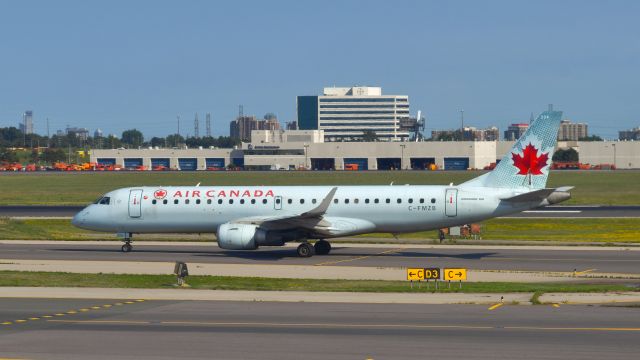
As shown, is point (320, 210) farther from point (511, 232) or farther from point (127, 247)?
point (511, 232)

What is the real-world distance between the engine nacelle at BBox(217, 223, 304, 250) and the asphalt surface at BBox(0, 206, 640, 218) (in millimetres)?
30842

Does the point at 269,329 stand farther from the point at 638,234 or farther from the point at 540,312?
the point at 638,234

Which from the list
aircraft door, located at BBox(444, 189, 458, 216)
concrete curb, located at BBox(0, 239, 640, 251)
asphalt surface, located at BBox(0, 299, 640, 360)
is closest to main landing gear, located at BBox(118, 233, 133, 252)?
concrete curb, located at BBox(0, 239, 640, 251)

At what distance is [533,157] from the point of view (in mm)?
49406

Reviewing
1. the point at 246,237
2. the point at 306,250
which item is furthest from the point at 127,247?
the point at 306,250

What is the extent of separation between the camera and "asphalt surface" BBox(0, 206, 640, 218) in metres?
76.6

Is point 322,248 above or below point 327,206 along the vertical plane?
below

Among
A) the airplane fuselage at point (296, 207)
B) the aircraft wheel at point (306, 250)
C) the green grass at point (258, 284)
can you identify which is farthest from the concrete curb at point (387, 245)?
the green grass at point (258, 284)

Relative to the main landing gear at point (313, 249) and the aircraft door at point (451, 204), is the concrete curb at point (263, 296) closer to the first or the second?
the main landing gear at point (313, 249)

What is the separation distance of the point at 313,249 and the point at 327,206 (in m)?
2.50

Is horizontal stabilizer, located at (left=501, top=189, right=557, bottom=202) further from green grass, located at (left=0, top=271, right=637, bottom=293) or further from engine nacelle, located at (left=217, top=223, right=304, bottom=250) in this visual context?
engine nacelle, located at (left=217, top=223, right=304, bottom=250)

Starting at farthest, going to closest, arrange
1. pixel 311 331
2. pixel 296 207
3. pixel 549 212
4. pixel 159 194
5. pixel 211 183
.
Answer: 1. pixel 211 183
2. pixel 549 212
3. pixel 159 194
4. pixel 296 207
5. pixel 311 331

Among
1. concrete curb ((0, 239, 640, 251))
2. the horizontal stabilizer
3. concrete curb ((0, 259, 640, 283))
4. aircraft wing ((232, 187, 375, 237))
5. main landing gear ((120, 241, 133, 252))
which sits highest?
the horizontal stabilizer

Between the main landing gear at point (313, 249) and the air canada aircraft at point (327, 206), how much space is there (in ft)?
0.16
